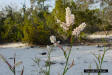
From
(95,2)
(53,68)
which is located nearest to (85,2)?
(95,2)

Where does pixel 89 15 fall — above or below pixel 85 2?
below

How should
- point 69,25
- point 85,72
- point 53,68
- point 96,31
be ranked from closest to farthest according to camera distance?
point 69,25 < point 85,72 < point 53,68 < point 96,31

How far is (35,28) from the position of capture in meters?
7.06

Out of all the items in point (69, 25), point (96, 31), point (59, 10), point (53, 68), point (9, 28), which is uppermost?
point (69, 25)

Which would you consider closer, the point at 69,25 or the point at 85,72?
the point at 69,25

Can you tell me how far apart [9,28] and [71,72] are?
7.11m

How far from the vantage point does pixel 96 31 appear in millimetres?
13336

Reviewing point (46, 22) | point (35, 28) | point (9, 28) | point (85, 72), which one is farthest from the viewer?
point (9, 28)

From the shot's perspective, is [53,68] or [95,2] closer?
[53,68]

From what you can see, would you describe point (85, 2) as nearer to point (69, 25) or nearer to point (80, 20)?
point (80, 20)

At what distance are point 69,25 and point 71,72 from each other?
6.73 ft

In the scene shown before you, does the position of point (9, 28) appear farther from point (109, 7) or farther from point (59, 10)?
point (109, 7)

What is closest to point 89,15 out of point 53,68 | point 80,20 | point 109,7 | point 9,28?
point 80,20

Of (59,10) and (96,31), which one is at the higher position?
(59,10)
